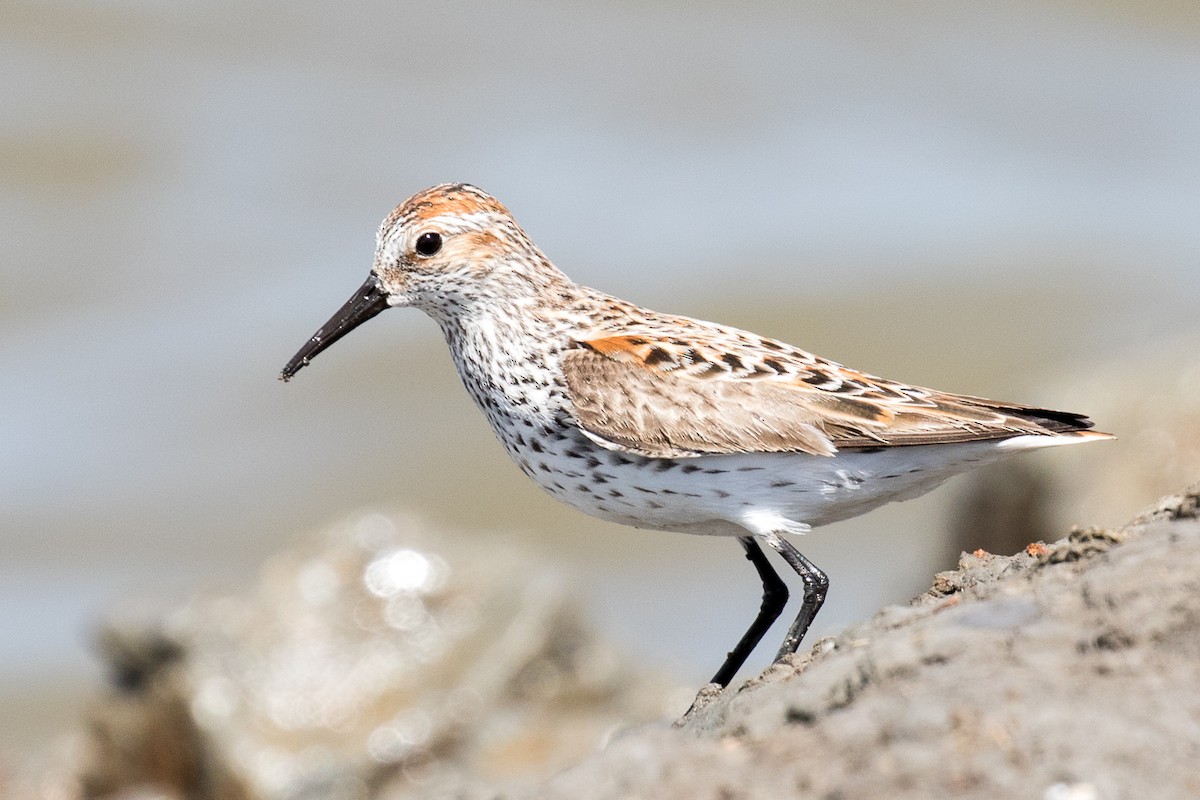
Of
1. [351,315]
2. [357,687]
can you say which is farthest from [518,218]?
[351,315]

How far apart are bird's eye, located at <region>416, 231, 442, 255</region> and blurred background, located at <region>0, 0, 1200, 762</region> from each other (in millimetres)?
5885

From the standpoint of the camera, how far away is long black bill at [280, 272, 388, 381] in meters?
7.66

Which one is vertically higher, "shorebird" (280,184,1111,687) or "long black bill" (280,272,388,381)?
"long black bill" (280,272,388,381)

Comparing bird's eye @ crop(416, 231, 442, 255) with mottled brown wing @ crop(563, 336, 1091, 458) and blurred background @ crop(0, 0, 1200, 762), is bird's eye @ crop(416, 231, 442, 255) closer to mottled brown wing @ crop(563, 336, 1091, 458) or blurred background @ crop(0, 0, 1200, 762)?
mottled brown wing @ crop(563, 336, 1091, 458)

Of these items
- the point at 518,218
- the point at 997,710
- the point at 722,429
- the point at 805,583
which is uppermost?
the point at 518,218

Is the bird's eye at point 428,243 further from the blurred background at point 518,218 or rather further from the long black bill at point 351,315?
the blurred background at point 518,218

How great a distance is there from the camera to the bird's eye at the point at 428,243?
7529 mm

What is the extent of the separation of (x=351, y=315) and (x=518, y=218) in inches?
533

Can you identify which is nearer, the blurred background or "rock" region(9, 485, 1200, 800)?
"rock" region(9, 485, 1200, 800)

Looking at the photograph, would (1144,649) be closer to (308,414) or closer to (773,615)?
(773,615)

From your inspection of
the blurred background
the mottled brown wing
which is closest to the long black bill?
the mottled brown wing

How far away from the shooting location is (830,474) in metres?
6.70

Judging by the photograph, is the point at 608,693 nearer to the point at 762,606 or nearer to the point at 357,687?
the point at 357,687

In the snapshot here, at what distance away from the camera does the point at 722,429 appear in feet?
22.0
